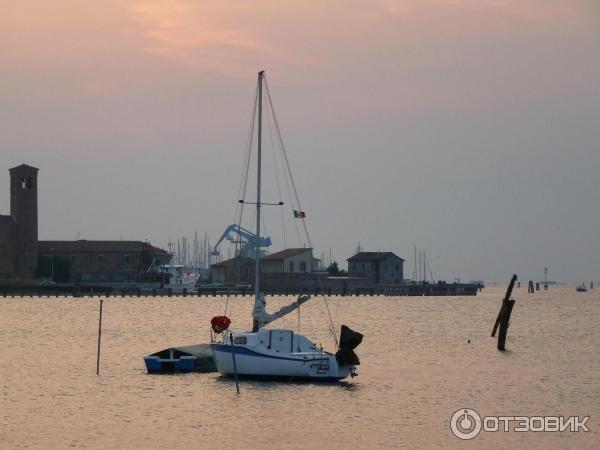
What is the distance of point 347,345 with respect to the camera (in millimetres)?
57500

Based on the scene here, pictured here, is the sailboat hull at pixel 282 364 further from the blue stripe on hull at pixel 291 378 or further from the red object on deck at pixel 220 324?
the red object on deck at pixel 220 324

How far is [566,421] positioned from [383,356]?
2918 cm

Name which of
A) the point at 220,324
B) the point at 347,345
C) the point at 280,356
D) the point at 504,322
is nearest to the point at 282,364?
the point at 280,356

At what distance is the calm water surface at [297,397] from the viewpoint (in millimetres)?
44125

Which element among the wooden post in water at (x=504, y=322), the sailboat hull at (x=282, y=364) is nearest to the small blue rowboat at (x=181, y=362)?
the sailboat hull at (x=282, y=364)

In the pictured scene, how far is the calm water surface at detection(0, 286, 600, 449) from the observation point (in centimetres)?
4412

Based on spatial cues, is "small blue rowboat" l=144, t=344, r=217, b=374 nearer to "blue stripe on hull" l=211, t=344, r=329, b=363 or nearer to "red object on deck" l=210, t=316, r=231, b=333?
"blue stripe on hull" l=211, t=344, r=329, b=363

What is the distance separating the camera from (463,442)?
4341 cm

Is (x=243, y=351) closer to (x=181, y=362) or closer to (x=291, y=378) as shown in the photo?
(x=291, y=378)

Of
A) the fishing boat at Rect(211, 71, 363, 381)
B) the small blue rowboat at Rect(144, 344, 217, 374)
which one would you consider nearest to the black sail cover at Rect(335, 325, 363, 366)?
the fishing boat at Rect(211, 71, 363, 381)

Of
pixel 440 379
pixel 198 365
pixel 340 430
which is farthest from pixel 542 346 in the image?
pixel 340 430

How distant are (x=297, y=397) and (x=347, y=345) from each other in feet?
15.7

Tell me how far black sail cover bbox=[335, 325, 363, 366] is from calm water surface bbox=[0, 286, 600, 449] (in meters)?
1.18

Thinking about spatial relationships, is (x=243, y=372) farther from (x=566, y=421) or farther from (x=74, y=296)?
(x=74, y=296)
